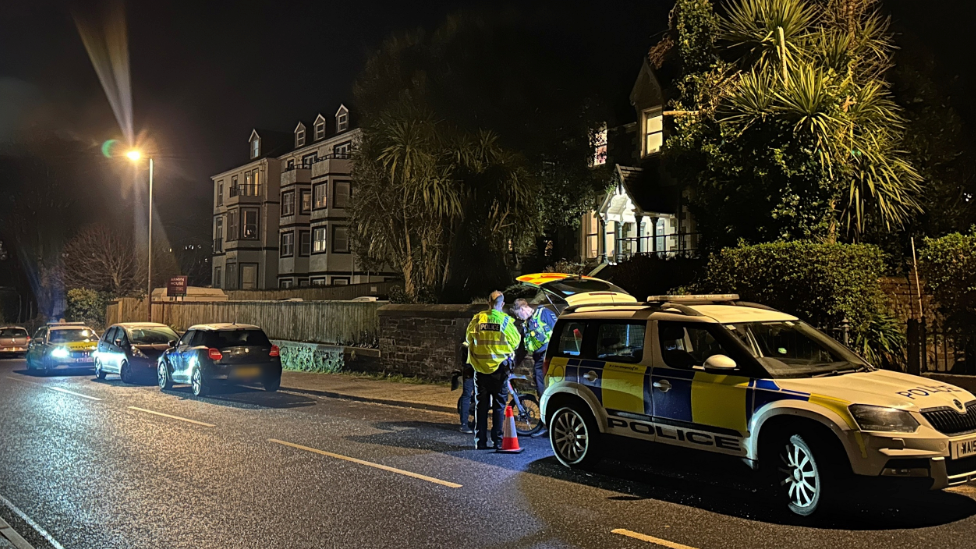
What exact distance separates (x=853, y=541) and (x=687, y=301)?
296cm

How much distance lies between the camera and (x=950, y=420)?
20.3ft

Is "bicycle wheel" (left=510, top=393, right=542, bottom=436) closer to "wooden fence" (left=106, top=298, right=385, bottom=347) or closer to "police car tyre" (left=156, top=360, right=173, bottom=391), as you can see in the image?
Answer: "police car tyre" (left=156, top=360, right=173, bottom=391)

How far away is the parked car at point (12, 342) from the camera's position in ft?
100

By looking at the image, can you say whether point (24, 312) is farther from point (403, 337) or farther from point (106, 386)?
point (403, 337)

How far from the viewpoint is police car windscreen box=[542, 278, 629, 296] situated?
13120 millimetres

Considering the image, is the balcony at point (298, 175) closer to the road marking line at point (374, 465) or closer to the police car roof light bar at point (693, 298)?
the road marking line at point (374, 465)

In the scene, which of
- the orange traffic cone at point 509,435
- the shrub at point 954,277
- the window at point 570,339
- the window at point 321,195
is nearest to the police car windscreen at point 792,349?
the window at point 570,339

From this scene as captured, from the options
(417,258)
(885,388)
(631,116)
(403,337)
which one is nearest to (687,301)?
(885,388)

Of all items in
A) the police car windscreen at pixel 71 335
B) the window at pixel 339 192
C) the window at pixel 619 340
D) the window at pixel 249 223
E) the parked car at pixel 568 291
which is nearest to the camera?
the window at pixel 619 340

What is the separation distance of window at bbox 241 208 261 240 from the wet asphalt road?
45381mm

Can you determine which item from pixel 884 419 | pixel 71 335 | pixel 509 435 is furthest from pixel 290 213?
pixel 884 419

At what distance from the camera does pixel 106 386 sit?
18516 mm

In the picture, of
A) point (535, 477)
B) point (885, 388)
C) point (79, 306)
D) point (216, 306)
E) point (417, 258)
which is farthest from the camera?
point (79, 306)

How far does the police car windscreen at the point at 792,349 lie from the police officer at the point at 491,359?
283 centimetres
